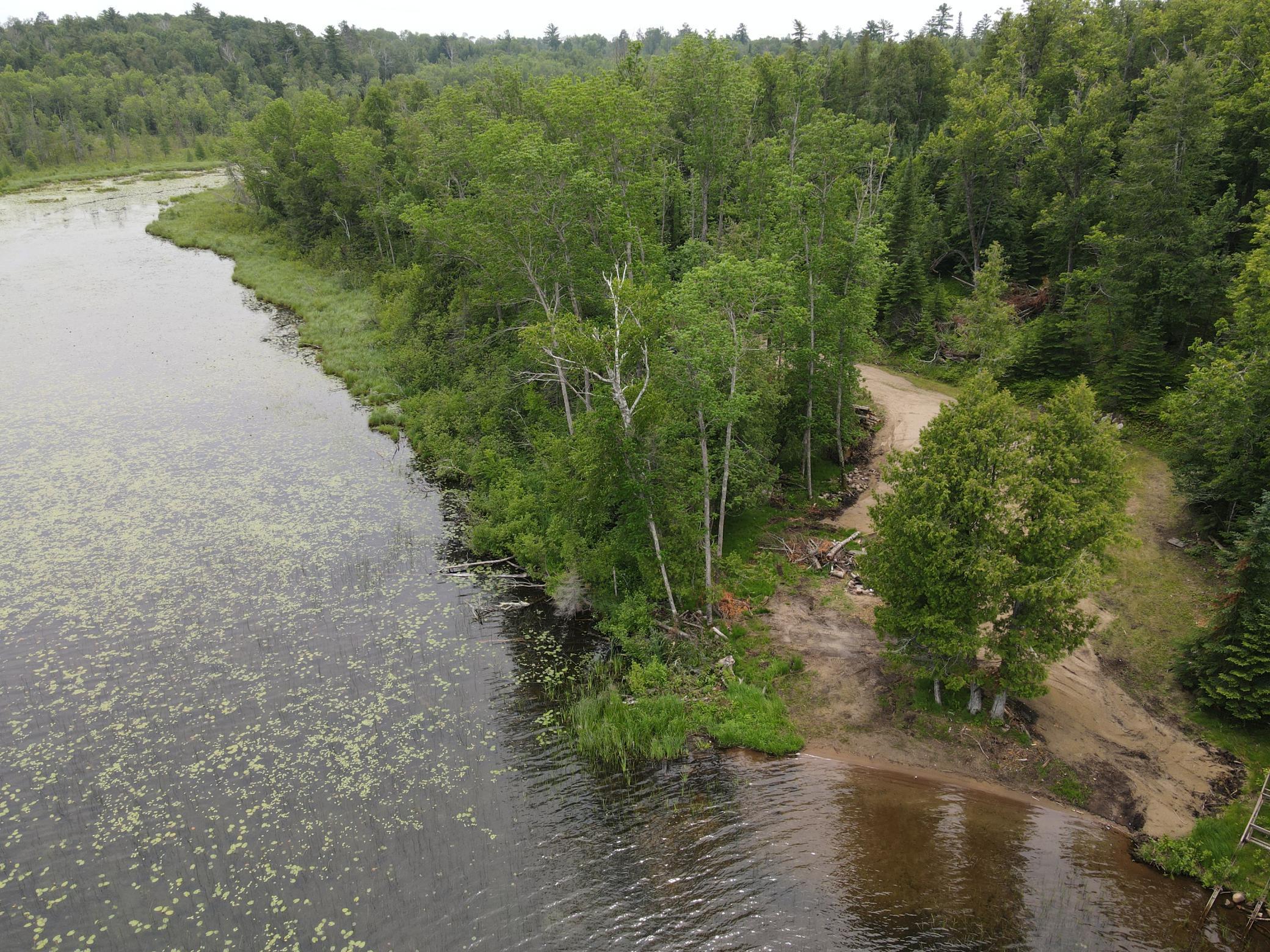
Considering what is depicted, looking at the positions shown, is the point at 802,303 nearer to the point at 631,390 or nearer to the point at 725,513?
the point at 725,513

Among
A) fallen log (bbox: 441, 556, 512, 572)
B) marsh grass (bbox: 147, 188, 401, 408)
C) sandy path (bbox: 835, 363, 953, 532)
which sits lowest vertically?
fallen log (bbox: 441, 556, 512, 572)

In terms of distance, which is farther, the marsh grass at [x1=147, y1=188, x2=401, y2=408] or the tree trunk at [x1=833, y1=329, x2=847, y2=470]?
the marsh grass at [x1=147, y1=188, x2=401, y2=408]

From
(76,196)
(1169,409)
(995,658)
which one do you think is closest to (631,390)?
(995,658)

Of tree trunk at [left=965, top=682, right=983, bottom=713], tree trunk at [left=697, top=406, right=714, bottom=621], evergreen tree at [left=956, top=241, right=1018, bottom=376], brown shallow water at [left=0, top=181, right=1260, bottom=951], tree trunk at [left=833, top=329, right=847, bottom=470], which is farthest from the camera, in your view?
evergreen tree at [left=956, top=241, right=1018, bottom=376]

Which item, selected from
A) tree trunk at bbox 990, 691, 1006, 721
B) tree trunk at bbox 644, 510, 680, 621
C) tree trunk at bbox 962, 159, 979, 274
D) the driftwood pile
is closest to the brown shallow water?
tree trunk at bbox 990, 691, 1006, 721

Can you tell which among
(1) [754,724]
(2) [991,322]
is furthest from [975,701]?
Answer: (2) [991,322]

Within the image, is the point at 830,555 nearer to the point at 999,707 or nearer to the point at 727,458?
the point at 727,458

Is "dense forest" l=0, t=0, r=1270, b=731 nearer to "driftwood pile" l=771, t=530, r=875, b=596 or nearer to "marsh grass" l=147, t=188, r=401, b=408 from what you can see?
"marsh grass" l=147, t=188, r=401, b=408

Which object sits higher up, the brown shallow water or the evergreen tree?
the evergreen tree
